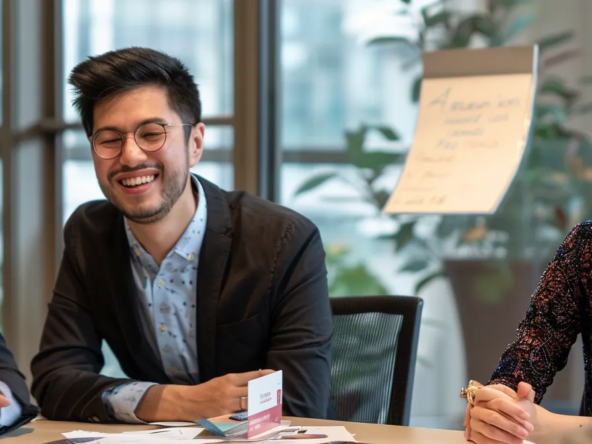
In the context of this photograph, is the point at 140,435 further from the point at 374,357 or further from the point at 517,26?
the point at 517,26

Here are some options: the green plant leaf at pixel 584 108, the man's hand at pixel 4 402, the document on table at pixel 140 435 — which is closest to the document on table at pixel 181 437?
the document on table at pixel 140 435

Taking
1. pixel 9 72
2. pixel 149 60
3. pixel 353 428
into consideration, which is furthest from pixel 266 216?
pixel 9 72

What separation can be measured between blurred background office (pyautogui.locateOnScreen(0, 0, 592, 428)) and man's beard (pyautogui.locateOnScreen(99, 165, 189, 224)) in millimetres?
1561

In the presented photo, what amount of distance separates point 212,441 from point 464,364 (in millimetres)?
2116

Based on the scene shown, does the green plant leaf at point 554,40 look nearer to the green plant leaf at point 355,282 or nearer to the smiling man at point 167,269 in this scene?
the green plant leaf at point 355,282

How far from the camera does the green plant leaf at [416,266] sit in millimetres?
3295

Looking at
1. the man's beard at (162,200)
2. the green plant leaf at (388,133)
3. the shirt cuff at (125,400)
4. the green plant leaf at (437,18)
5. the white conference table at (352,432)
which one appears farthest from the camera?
the green plant leaf at (388,133)

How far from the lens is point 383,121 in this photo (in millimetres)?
3396

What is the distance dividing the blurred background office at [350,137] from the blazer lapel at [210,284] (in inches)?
59.6

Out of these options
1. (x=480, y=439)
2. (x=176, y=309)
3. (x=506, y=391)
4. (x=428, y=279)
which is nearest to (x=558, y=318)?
(x=506, y=391)

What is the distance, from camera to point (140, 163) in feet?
6.13

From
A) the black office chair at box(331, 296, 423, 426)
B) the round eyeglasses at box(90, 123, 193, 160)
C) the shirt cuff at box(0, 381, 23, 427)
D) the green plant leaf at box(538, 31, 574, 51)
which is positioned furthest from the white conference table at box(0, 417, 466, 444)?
the green plant leaf at box(538, 31, 574, 51)

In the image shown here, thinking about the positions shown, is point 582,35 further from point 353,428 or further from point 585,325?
point 353,428

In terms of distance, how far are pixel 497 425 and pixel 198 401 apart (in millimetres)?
595
